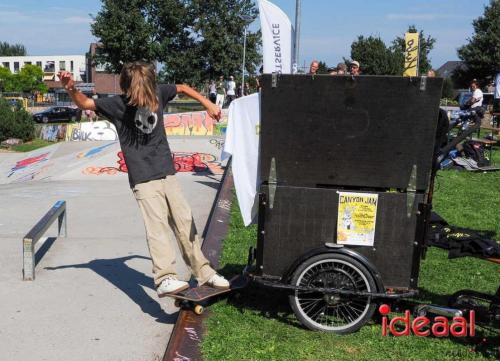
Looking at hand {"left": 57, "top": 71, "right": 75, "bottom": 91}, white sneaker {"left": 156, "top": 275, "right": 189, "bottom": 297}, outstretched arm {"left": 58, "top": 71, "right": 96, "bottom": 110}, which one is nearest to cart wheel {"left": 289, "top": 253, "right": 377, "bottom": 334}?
white sneaker {"left": 156, "top": 275, "right": 189, "bottom": 297}

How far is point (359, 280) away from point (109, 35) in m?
58.2

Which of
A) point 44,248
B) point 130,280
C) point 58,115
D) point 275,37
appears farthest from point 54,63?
point 130,280

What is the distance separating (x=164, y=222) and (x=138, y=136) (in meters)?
0.64

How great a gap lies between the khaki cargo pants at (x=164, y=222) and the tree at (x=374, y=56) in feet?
147

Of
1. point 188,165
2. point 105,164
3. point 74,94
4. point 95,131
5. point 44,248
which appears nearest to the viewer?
point 74,94

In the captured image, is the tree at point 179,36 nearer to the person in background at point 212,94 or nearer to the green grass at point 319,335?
the person in background at point 212,94

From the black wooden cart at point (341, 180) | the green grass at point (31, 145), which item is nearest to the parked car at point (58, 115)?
the green grass at point (31, 145)

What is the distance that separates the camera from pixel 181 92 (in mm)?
4176

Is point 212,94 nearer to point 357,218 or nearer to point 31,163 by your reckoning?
point 31,163

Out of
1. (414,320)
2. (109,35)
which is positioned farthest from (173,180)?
(109,35)

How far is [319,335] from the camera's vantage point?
3.78 metres

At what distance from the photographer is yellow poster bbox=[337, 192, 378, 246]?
365 cm

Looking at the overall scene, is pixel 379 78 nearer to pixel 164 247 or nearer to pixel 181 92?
pixel 181 92

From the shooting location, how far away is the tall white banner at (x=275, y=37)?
1059 centimetres
